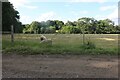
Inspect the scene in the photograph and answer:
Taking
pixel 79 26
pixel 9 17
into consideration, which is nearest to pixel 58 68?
pixel 79 26

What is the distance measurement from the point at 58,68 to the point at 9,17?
12.0 metres

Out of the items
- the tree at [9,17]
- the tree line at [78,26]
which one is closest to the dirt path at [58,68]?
the tree line at [78,26]

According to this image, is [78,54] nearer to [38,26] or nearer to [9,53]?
[9,53]

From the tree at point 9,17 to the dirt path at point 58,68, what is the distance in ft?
28.2

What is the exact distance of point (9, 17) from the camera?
1861 cm

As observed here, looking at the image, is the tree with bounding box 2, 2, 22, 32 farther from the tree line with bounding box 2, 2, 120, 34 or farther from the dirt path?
the dirt path

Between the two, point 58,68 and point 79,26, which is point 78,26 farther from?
point 58,68

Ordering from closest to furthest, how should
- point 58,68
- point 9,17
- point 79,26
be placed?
1. point 58,68
2. point 79,26
3. point 9,17

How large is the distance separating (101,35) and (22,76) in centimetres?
959

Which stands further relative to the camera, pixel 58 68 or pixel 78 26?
pixel 78 26

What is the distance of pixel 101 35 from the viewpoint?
15188mm

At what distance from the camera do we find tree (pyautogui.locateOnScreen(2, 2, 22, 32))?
1706 centimetres

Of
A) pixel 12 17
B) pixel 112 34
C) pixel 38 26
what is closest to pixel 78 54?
pixel 112 34

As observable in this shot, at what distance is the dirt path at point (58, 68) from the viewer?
6.27 metres
